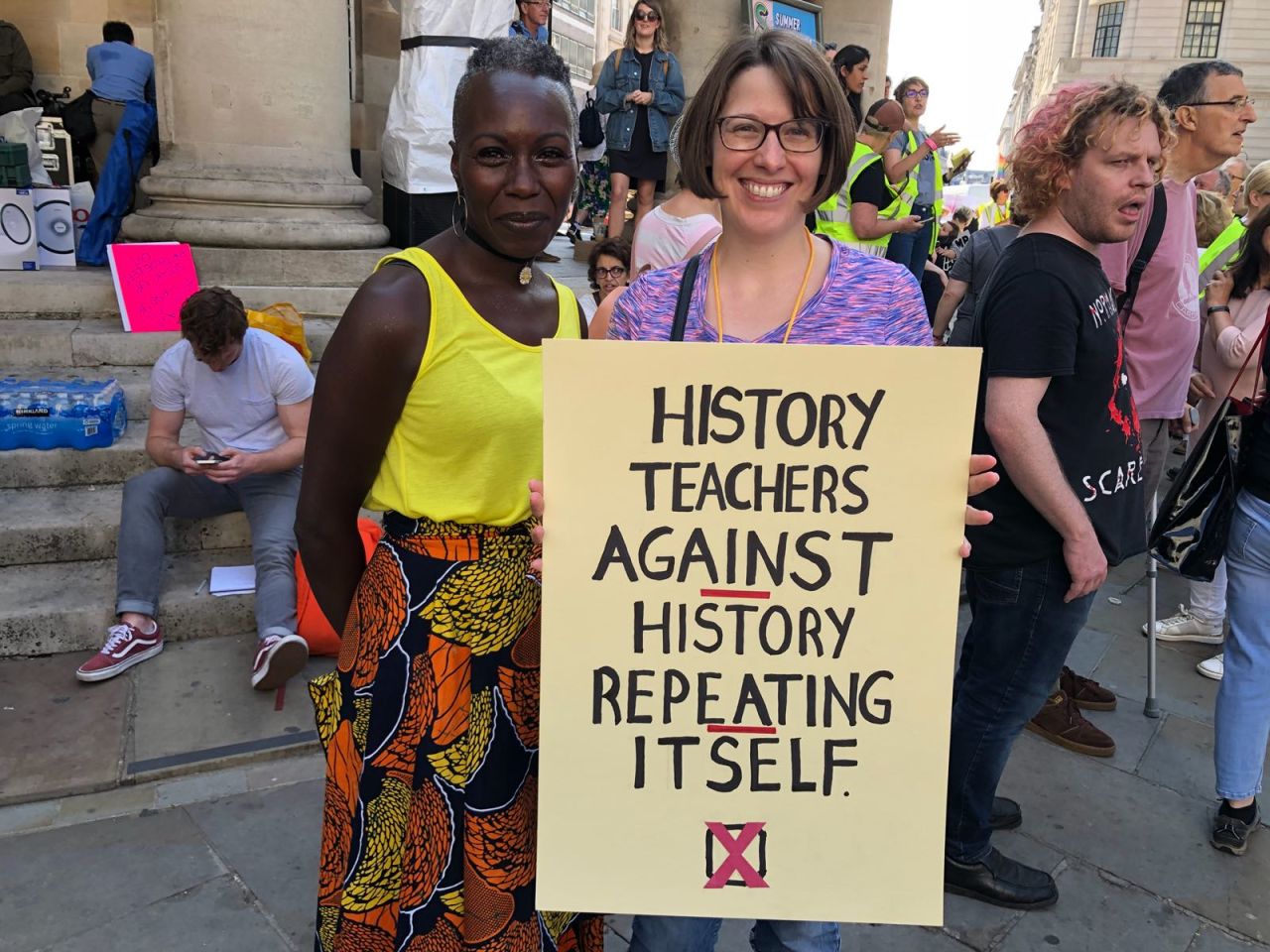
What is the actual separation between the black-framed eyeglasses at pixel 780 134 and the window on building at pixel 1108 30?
61323mm

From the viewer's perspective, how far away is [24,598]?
12.7ft

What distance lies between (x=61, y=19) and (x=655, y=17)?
197 inches

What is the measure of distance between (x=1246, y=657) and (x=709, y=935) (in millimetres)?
2129

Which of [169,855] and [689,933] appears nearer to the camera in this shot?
[689,933]

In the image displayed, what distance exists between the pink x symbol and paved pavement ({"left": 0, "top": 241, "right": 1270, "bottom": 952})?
4.16 feet

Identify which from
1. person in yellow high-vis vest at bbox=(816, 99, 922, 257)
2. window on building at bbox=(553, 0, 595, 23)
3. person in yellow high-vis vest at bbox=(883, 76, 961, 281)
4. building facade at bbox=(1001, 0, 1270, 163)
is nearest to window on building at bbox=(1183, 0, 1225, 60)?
building facade at bbox=(1001, 0, 1270, 163)

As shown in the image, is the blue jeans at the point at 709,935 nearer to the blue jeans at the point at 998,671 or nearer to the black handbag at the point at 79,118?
the blue jeans at the point at 998,671

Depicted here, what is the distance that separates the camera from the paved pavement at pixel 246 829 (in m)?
2.63

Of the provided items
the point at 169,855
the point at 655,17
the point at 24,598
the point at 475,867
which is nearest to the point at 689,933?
the point at 475,867

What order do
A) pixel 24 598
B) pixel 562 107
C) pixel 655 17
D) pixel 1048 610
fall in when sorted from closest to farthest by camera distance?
1. pixel 562 107
2. pixel 1048 610
3. pixel 24 598
4. pixel 655 17

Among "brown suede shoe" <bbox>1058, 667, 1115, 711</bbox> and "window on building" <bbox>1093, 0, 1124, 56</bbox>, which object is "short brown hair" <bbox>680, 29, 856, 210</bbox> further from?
"window on building" <bbox>1093, 0, 1124, 56</bbox>

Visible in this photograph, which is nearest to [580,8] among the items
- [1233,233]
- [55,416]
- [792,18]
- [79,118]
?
[792,18]

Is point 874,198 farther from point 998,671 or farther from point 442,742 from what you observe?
point 442,742

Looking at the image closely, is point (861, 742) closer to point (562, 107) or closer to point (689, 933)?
point (689, 933)
